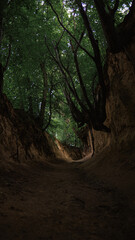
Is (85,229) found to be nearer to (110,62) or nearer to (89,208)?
(89,208)

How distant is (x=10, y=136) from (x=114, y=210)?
6.41m

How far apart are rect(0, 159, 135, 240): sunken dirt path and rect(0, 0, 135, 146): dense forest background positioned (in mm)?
4945

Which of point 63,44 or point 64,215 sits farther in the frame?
point 63,44

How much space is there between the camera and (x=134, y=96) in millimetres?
5262

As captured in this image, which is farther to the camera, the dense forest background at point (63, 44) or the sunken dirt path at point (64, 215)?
the dense forest background at point (63, 44)

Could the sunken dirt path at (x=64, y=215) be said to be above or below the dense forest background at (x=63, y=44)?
below

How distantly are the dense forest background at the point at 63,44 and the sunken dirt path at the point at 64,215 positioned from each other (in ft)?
16.2

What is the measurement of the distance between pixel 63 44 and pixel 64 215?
1050 centimetres

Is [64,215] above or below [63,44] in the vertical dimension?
below

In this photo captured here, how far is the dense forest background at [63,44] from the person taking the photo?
589 centimetres

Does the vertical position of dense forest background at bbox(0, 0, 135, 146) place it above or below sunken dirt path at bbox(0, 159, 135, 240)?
above

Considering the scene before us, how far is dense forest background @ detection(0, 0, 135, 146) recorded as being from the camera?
232 inches

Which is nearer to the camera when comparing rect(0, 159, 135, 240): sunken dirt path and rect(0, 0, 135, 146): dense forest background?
rect(0, 159, 135, 240): sunken dirt path

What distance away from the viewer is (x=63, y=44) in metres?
10.3
